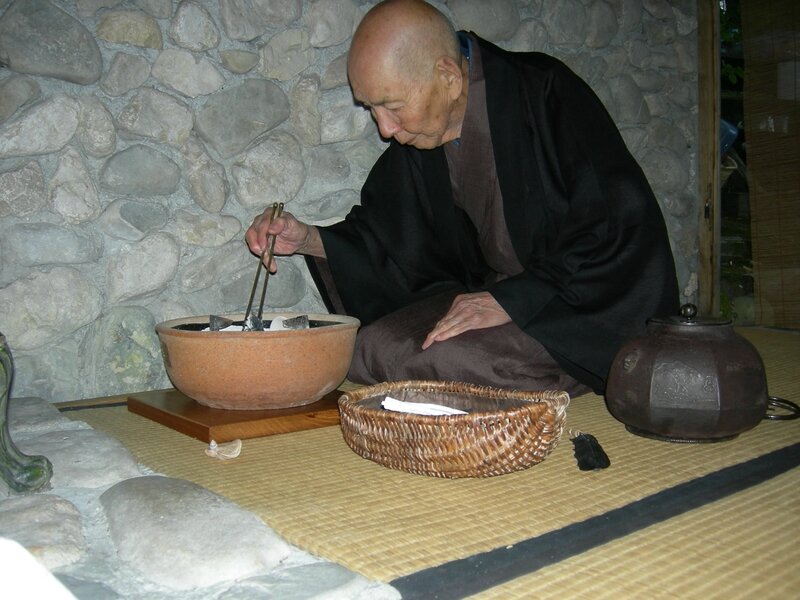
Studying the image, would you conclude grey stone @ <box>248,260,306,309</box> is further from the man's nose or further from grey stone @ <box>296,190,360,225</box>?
the man's nose

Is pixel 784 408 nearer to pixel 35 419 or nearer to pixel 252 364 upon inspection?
pixel 252 364

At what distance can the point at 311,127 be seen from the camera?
9.41 feet

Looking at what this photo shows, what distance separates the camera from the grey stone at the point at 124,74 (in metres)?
2.41

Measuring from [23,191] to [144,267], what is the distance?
0.42 meters

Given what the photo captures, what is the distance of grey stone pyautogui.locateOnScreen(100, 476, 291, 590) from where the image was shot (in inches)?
46.4

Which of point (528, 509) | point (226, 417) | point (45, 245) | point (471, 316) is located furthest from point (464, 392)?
point (45, 245)

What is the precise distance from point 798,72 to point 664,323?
2825 mm

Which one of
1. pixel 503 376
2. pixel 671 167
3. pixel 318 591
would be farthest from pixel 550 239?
pixel 671 167

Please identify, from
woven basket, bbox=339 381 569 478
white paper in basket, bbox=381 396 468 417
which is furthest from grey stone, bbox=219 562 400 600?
white paper in basket, bbox=381 396 468 417

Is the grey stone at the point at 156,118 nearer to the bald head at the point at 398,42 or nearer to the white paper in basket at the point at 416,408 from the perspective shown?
the bald head at the point at 398,42

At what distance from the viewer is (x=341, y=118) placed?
2924 mm

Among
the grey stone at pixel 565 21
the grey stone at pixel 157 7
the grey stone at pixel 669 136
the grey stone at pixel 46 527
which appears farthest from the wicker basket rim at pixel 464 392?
the grey stone at pixel 669 136

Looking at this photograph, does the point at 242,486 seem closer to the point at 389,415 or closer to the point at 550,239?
the point at 389,415

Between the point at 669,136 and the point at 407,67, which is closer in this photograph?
the point at 407,67
